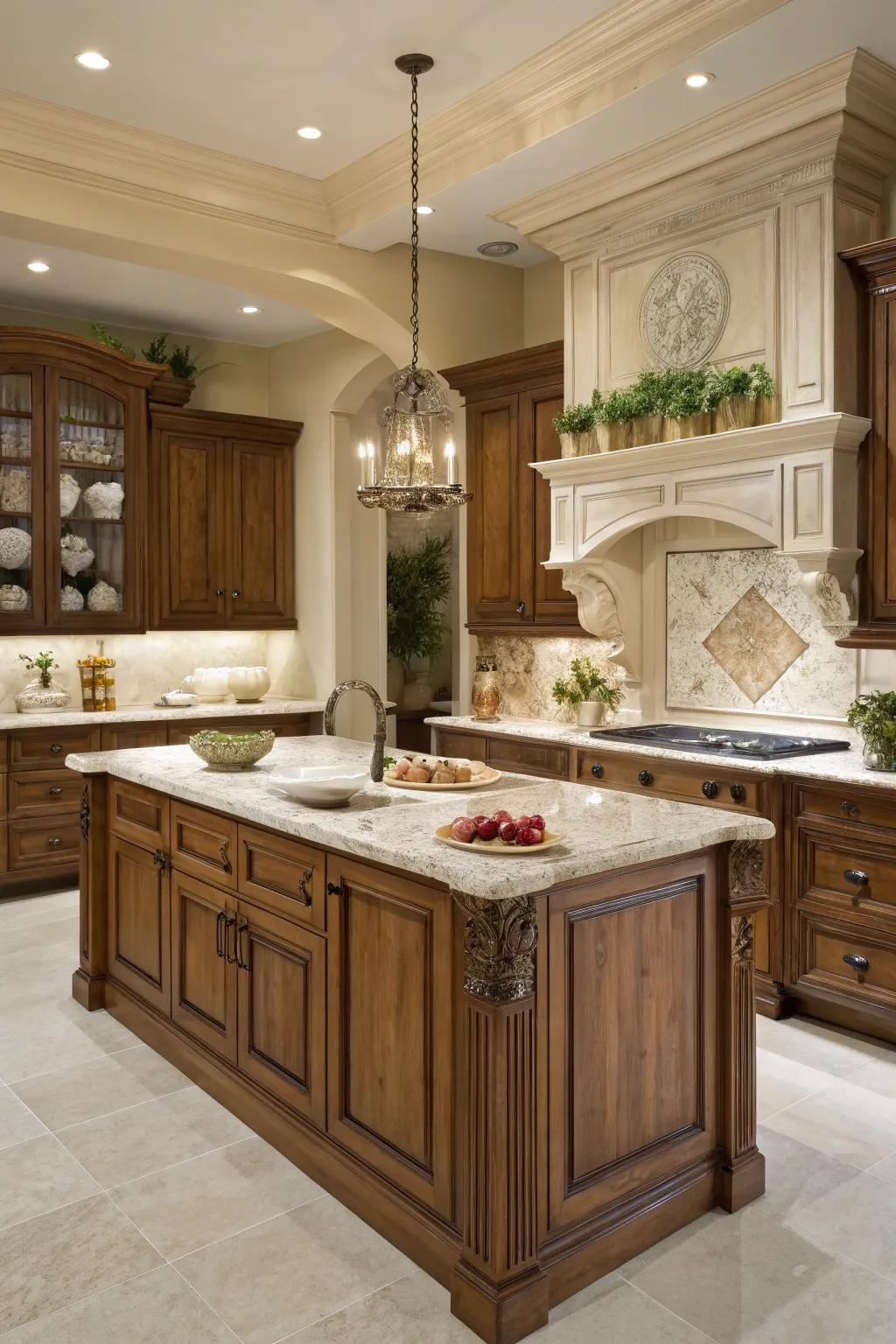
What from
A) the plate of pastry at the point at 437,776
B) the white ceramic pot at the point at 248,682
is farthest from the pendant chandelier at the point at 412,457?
the white ceramic pot at the point at 248,682

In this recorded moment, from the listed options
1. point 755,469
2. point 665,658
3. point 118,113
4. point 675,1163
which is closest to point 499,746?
point 665,658

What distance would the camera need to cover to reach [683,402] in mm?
4121

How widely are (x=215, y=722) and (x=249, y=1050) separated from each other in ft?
11.2

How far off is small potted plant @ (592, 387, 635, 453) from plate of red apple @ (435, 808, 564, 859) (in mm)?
2571

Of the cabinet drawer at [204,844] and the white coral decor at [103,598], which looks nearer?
the cabinet drawer at [204,844]

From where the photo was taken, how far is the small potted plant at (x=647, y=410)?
14.0 ft

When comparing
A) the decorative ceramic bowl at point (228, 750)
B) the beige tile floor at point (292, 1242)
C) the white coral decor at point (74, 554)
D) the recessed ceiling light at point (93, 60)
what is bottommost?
the beige tile floor at point (292, 1242)

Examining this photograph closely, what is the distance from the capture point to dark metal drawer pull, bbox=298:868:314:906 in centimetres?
268

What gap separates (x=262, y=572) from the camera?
673cm

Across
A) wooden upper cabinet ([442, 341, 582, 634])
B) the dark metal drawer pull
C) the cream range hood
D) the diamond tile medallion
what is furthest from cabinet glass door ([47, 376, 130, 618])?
the dark metal drawer pull

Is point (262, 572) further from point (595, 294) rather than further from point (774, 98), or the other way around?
point (774, 98)

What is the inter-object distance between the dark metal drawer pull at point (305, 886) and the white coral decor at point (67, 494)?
3850mm

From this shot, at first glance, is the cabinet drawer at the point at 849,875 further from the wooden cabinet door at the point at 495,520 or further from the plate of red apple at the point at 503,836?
the wooden cabinet door at the point at 495,520

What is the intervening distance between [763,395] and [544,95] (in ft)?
4.61
